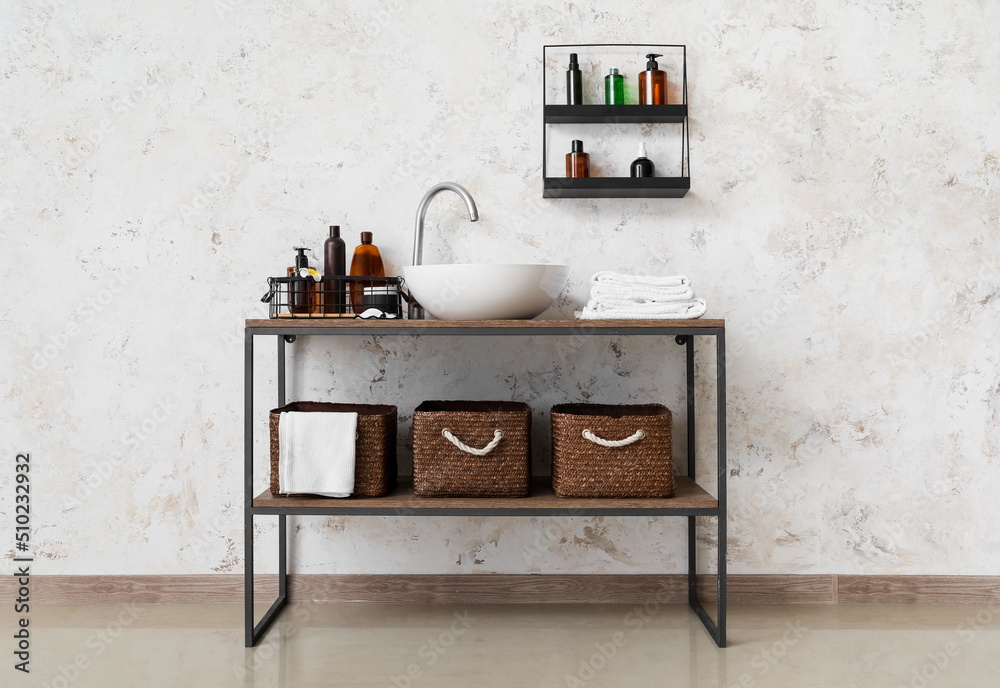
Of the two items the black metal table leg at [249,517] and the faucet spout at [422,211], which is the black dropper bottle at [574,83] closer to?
the faucet spout at [422,211]

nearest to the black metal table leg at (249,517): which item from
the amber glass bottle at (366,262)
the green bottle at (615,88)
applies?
the amber glass bottle at (366,262)

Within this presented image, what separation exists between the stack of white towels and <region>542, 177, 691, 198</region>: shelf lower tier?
31 cm

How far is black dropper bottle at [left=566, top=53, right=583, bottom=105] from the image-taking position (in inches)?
74.2

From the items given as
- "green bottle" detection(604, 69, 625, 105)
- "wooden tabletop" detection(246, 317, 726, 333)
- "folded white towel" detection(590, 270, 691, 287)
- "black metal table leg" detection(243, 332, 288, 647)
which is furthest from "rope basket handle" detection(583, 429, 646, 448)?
"green bottle" detection(604, 69, 625, 105)

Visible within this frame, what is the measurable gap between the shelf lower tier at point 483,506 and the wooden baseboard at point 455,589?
1.39 ft

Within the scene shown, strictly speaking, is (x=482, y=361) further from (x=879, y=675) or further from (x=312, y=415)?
(x=879, y=675)

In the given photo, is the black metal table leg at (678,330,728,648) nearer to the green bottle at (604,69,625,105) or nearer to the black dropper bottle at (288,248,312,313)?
the green bottle at (604,69,625,105)

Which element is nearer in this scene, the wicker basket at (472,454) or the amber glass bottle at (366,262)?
the wicker basket at (472,454)

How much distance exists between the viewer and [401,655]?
1646mm

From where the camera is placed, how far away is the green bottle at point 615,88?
1.88 m

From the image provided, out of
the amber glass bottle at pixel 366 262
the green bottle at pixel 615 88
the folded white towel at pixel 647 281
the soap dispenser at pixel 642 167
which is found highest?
the green bottle at pixel 615 88

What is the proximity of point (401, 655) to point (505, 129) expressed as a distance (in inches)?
52.2

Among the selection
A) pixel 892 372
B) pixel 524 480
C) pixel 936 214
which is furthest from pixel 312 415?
pixel 936 214

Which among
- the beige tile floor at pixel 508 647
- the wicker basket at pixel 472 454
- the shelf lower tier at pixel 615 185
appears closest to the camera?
the beige tile floor at pixel 508 647
